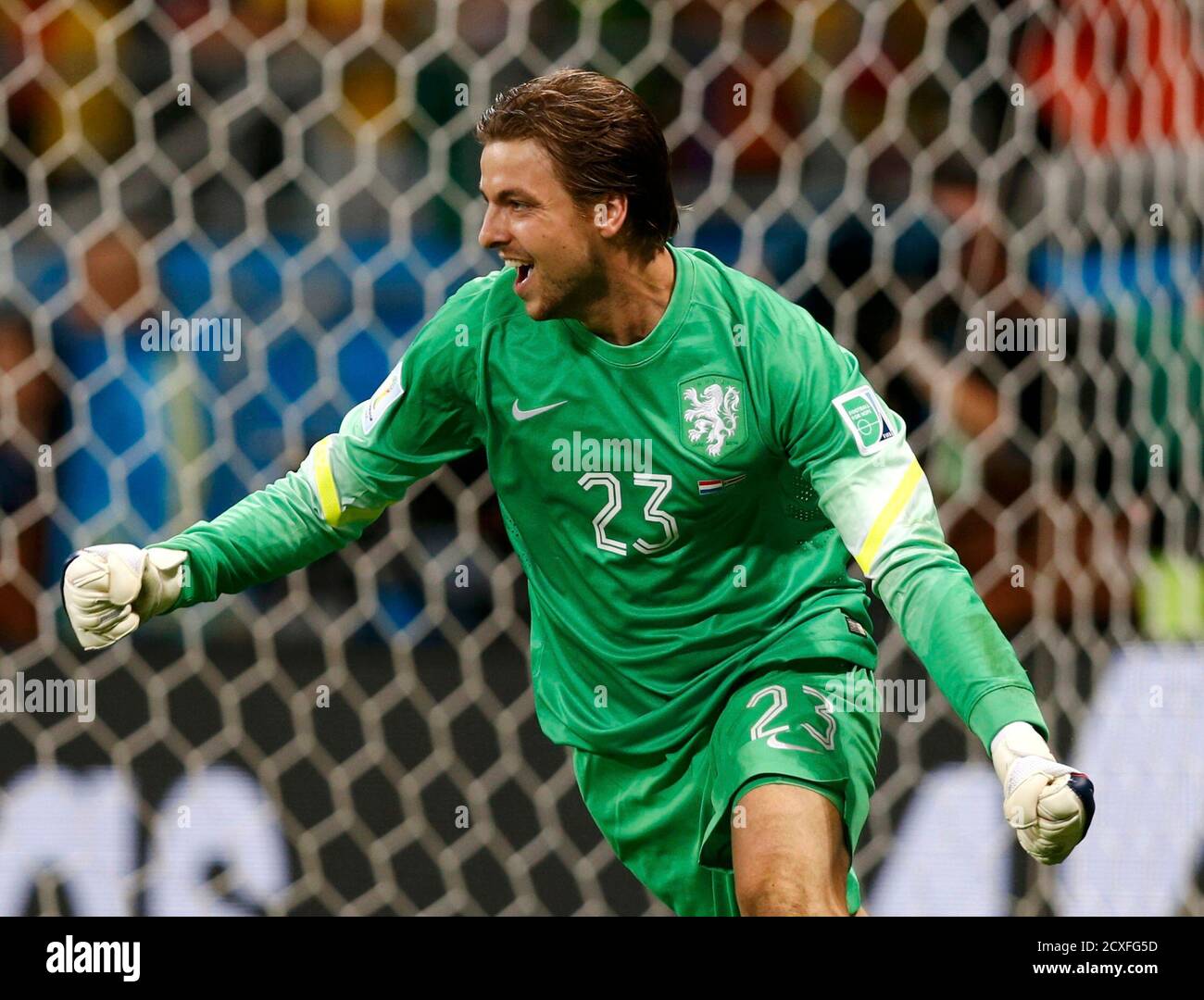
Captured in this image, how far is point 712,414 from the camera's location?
1.88m

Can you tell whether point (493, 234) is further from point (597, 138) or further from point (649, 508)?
point (649, 508)

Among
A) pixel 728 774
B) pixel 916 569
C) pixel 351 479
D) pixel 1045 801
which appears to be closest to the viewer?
pixel 1045 801

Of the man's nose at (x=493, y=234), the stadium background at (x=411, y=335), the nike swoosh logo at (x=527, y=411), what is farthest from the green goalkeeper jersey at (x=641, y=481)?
the stadium background at (x=411, y=335)

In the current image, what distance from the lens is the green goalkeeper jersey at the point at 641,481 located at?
1.87 m

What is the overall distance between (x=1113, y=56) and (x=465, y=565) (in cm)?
131

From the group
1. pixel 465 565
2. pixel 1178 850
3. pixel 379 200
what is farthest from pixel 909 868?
pixel 379 200

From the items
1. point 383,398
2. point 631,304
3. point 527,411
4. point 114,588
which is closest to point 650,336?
point 631,304

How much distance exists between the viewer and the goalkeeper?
5.89 ft

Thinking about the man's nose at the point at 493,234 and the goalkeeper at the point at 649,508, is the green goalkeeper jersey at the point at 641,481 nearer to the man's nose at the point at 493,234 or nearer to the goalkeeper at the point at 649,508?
the goalkeeper at the point at 649,508

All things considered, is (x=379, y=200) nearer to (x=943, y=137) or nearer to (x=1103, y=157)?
(x=943, y=137)

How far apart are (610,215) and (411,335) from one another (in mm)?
973

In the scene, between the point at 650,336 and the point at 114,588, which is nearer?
the point at 114,588

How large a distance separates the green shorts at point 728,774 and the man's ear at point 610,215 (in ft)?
1.58

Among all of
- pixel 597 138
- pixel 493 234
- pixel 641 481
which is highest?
pixel 597 138
